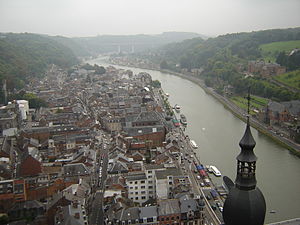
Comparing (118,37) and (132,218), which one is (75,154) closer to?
(132,218)

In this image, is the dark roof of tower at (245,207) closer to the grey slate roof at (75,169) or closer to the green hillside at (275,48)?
the grey slate roof at (75,169)

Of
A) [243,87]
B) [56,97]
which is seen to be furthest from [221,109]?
[56,97]

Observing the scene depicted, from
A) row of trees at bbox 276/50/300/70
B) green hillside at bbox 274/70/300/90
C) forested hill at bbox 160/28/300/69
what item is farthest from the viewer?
forested hill at bbox 160/28/300/69

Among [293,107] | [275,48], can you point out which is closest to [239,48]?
[275,48]

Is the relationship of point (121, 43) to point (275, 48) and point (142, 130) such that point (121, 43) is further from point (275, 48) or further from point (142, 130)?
point (142, 130)

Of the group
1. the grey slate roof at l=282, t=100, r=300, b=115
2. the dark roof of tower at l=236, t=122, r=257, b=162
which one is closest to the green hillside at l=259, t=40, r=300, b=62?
the grey slate roof at l=282, t=100, r=300, b=115

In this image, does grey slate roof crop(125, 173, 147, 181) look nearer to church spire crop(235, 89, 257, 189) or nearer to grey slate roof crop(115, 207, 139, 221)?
grey slate roof crop(115, 207, 139, 221)
